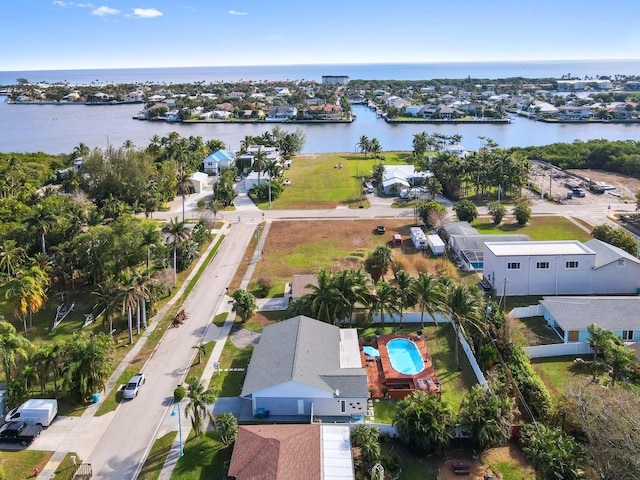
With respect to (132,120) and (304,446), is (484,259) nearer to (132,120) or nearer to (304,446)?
(304,446)

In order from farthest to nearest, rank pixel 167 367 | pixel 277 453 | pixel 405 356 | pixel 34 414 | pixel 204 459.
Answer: pixel 405 356, pixel 167 367, pixel 34 414, pixel 204 459, pixel 277 453

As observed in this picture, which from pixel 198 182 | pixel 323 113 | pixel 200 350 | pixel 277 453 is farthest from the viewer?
pixel 323 113

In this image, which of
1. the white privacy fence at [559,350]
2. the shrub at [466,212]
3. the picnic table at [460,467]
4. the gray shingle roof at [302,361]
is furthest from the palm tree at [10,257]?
the shrub at [466,212]

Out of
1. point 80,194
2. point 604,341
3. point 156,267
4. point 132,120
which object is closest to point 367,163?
point 80,194

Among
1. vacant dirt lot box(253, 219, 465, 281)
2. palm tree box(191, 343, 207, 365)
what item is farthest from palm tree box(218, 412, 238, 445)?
vacant dirt lot box(253, 219, 465, 281)

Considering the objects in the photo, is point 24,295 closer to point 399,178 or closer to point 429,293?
point 429,293

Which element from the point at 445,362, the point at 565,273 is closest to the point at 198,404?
the point at 445,362

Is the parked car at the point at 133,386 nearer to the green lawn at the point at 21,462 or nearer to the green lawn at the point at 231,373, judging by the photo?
the green lawn at the point at 231,373

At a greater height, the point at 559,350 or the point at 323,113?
the point at 323,113
